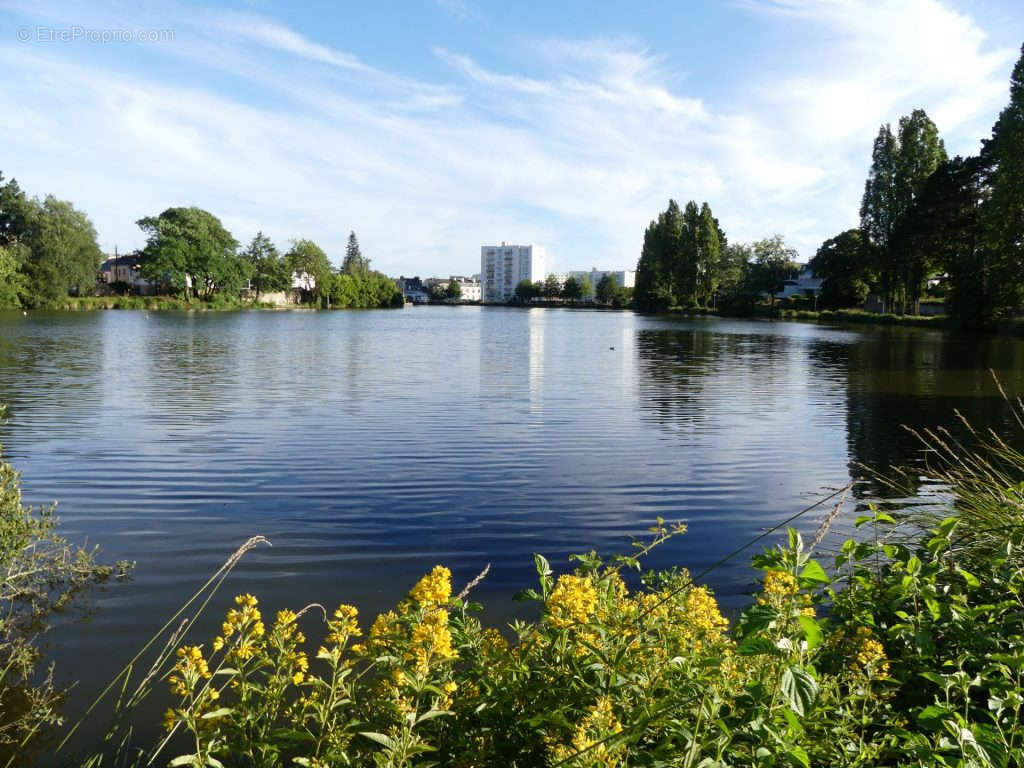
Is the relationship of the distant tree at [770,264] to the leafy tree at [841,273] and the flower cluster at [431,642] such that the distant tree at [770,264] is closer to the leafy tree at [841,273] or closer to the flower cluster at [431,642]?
the leafy tree at [841,273]

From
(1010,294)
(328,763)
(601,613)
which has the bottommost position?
(328,763)

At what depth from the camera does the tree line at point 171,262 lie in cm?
7131

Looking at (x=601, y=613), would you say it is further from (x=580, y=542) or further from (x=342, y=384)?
(x=342, y=384)

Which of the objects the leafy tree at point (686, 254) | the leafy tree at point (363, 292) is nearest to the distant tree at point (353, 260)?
the leafy tree at point (363, 292)

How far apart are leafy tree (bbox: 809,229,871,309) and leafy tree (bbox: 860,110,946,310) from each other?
7718mm

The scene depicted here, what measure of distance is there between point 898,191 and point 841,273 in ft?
77.5

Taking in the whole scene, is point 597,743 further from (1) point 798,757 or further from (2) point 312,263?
(2) point 312,263

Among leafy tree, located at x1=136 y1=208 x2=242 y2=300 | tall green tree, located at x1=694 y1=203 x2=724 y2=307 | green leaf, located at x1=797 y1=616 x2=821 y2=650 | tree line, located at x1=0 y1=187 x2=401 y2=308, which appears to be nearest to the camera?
green leaf, located at x1=797 y1=616 x2=821 y2=650

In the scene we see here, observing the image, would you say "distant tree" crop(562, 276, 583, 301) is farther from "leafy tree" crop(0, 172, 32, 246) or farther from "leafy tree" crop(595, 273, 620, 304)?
"leafy tree" crop(0, 172, 32, 246)

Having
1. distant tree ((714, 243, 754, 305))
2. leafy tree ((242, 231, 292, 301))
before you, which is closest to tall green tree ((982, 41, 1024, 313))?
distant tree ((714, 243, 754, 305))

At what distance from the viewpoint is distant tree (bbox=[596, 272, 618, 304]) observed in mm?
172750

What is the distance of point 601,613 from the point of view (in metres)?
2.94

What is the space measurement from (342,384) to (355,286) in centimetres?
11240

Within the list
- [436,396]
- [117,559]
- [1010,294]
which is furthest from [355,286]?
[117,559]
